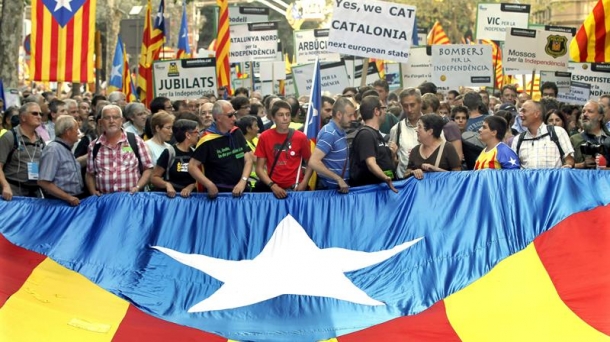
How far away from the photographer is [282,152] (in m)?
10.9

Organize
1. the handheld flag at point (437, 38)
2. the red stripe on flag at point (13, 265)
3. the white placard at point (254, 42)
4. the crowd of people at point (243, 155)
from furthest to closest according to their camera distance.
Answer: the handheld flag at point (437, 38), the white placard at point (254, 42), the crowd of people at point (243, 155), the red stripe on flag at point (13, 265)

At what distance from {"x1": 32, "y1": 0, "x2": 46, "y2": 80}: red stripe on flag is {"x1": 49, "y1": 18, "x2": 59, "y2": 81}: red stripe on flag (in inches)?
A: 4.7

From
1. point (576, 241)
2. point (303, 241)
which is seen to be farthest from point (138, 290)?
point (576, 241)

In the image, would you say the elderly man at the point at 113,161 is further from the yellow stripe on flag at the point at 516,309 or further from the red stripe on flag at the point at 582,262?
the red stripe on flag at the point at 582,262

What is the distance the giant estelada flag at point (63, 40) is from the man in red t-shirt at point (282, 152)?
3868 mm

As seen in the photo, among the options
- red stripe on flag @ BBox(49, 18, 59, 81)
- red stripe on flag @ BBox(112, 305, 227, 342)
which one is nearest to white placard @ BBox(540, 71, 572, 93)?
red stripe on flag @ BBox(49, 18, 59, 81)

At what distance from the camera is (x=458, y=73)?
18766 millimetres

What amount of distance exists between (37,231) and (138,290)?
3.97ft

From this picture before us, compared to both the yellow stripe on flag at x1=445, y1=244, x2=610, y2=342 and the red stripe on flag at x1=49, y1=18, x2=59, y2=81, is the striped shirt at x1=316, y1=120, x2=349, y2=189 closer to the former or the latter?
the yellow stripe on flag at x1=445, y1=244, x2=610, y2=342

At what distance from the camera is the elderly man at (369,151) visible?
10.3 m

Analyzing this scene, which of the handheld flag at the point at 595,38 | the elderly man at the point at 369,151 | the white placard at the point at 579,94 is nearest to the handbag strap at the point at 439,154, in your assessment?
the elderly man at the point at 369,151

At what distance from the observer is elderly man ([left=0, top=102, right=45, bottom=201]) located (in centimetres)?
1098

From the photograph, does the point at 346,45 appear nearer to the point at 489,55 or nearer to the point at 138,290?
the point at 489,55

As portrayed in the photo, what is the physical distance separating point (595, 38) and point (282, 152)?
484 centimetres
